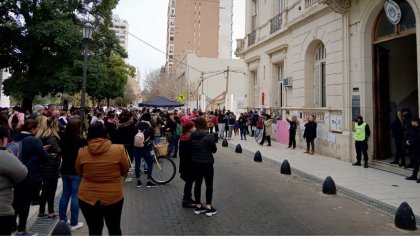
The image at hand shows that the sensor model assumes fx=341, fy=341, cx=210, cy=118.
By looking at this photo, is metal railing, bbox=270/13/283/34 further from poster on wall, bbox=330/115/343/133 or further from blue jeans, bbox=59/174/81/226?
blue jeans, bbox=59/174/81/226

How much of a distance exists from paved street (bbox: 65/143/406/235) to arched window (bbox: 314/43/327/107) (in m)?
7.66

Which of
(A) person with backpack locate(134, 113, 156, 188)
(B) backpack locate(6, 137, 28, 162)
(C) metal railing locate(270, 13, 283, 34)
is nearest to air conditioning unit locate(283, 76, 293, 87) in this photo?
(C) metal railing locate(270, 13, 283, 34)

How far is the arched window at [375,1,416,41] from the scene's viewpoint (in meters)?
10.4

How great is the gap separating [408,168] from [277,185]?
437cm

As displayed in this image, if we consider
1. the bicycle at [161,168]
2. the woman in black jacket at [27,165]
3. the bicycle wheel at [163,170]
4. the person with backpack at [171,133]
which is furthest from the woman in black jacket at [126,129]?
the person with backpack at [171,133]

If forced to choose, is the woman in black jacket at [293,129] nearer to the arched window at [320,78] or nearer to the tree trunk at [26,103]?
the arched window at [320,78]

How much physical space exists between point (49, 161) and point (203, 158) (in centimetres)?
259

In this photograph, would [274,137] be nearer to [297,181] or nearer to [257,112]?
[257,112]

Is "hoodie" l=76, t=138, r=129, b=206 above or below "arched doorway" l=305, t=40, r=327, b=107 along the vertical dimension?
below

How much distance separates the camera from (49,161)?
219 inches

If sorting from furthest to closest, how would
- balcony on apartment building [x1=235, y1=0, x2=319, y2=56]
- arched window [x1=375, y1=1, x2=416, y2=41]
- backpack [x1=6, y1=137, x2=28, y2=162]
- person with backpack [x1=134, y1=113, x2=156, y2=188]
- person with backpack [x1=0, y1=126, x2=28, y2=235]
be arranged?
balcony on apartment building [x1=235, y1=0, x2=319, y2=56], arched window [x1=375, y1=1, x2=416, y2=41], person with backpack [x1=134, y1=113, x2=156, y2=188], backpack [x1=6, y1=137, x2=28, y2=162], person with backpack [x1=0, y1=126, x2=28, y2=235]

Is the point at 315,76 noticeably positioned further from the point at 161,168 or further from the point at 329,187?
the point at 161,168

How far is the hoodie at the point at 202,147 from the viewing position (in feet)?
20.4

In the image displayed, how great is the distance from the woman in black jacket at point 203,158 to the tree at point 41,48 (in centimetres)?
1390
